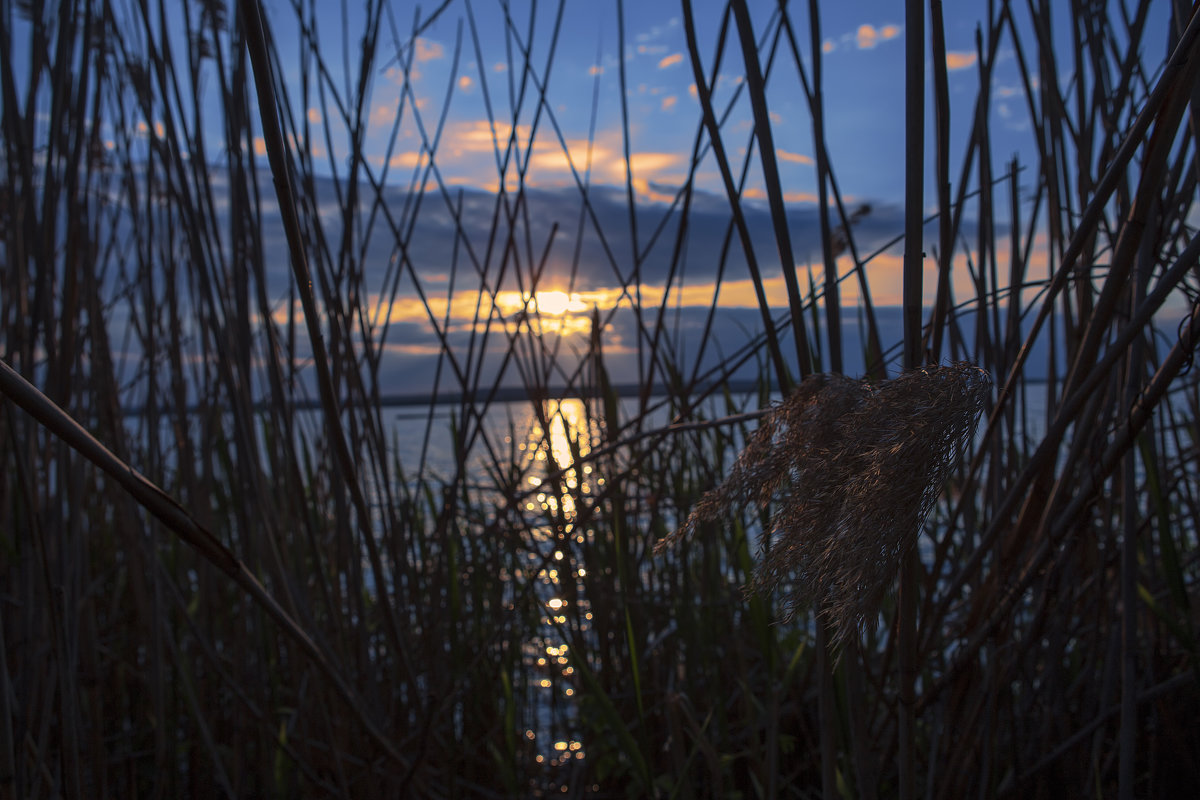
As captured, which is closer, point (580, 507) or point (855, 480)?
point (855, 480)

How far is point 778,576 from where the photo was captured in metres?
0.39

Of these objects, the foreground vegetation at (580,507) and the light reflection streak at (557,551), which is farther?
the light reflection streak at (557,551)

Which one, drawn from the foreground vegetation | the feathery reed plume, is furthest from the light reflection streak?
the feathery reed plume

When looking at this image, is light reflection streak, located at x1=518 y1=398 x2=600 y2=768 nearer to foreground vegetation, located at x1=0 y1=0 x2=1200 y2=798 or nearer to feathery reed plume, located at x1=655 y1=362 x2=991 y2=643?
foreground vegetation, located at x1=0 y1=0 x2=1200 y2=798

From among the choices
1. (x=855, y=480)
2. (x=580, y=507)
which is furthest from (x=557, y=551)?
(x=855, y=480)

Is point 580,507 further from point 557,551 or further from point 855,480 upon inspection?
point 855,480

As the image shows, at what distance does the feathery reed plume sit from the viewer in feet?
1.11

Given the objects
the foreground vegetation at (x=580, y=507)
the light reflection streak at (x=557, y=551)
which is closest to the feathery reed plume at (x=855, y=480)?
the foreground vegetation at (x=580, y=507)

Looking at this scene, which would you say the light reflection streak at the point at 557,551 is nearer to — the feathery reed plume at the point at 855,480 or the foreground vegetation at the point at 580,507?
the foreground vegetation at the point at 580,507

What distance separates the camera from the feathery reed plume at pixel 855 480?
34cm

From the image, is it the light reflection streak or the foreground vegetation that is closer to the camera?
the foreground vegetation

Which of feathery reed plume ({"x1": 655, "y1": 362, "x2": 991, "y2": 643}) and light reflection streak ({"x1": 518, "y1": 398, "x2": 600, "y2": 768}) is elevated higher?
feathery reed plume ({"x1": 655, "y1": 362, "x2": 991, "y2": 643})

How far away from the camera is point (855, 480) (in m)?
0.36

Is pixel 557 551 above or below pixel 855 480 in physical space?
below
